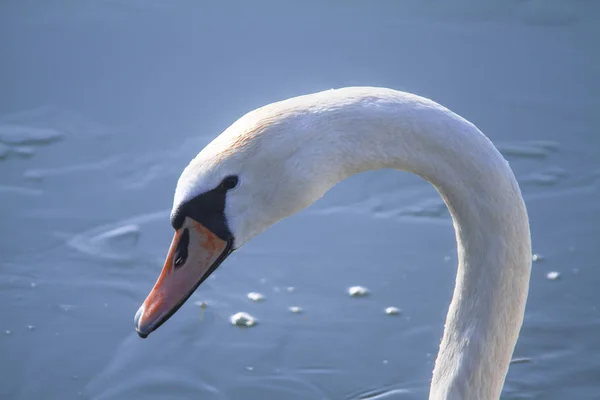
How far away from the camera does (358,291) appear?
482 cm

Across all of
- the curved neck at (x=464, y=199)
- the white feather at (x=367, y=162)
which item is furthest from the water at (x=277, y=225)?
the white feather at (x=367, y=162)

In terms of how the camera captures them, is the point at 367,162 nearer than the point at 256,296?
Yes

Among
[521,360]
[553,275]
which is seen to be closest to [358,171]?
[521,360]

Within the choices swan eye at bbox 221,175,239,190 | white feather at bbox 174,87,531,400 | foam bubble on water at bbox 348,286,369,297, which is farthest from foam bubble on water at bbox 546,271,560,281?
swan eye at bbox 221,175,239,190

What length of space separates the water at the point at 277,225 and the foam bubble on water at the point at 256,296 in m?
0.03

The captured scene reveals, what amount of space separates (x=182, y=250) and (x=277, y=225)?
2.73 metres

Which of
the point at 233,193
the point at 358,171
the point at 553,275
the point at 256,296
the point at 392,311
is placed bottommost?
the point at 233,193

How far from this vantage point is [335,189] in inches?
215

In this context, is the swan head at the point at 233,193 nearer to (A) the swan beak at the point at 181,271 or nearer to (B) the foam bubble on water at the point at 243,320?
(A) the swan beak at the point at 181,271

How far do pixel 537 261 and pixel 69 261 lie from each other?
219cm

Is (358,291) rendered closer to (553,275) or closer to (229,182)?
(553,275)

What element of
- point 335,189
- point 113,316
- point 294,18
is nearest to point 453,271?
point 335,189

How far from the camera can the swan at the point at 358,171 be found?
228cm

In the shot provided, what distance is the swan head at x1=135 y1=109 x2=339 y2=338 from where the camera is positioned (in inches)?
90.9
